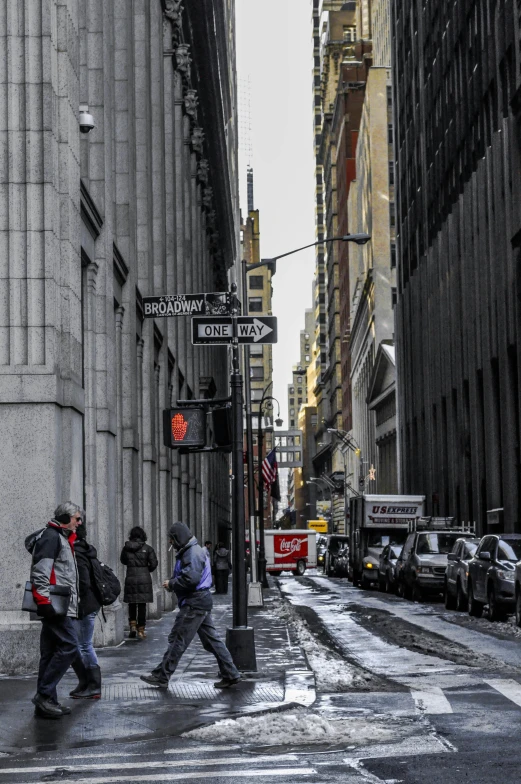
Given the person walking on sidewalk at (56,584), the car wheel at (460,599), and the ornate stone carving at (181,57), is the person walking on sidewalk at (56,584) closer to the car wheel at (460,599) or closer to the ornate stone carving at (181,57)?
the car wheel at (460,599)

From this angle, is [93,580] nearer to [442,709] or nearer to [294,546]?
[442,709]

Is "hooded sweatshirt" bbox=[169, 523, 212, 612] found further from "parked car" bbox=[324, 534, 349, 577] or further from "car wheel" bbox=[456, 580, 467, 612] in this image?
"parked car" bbox=[324, 534, 349, 577]

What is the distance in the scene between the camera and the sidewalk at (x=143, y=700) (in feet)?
36.1

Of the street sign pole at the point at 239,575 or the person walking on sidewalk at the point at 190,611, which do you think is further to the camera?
the street sign pole at the point at 239,575

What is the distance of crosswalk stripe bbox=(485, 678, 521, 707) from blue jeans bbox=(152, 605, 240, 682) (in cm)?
267

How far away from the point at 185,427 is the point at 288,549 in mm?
63054

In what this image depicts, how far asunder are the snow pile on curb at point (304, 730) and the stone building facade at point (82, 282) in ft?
17.3

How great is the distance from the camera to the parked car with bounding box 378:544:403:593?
43.9m

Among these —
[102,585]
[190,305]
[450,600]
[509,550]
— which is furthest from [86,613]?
[450,600]

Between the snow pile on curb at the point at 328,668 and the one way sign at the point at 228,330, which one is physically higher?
the one way sign at the point at 228,330

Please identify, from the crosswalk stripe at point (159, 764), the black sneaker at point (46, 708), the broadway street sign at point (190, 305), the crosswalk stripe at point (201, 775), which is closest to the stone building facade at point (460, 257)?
the broadway street sign at point (190, 305)

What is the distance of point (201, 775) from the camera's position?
29.6 ft

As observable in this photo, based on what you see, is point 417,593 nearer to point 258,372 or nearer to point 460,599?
point 460,599

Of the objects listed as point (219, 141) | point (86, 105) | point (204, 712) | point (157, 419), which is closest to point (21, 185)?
point (86, 105)
